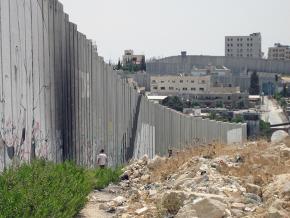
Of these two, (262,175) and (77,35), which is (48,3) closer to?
(77,35)

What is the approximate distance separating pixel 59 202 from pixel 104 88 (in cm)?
1040

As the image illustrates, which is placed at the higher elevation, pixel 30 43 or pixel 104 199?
pixel 30 43

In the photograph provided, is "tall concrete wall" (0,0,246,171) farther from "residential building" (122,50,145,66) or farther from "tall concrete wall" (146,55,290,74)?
"residential building" (122,50,145,66)

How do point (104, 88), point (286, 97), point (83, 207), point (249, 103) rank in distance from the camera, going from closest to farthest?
1. point (83, 207)
2. point (104, 88)
3. point (249, 103)
4. point (286, 97)

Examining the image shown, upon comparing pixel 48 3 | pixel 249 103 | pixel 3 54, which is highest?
pixel 48 3

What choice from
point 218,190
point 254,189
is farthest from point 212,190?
point 254,189

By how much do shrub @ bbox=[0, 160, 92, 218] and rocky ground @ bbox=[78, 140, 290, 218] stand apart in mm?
756

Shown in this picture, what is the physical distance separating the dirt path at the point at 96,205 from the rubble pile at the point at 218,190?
0.17m

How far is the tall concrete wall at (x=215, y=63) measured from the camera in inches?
6388

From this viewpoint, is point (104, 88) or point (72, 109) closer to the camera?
point (72, 109)

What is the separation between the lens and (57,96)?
40.9ft

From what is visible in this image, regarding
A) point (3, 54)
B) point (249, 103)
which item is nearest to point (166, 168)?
point (3, 54)

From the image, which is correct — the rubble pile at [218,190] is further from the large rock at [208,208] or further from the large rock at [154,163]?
the large rock at [154,163]

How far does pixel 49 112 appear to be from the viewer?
38.7 ft
